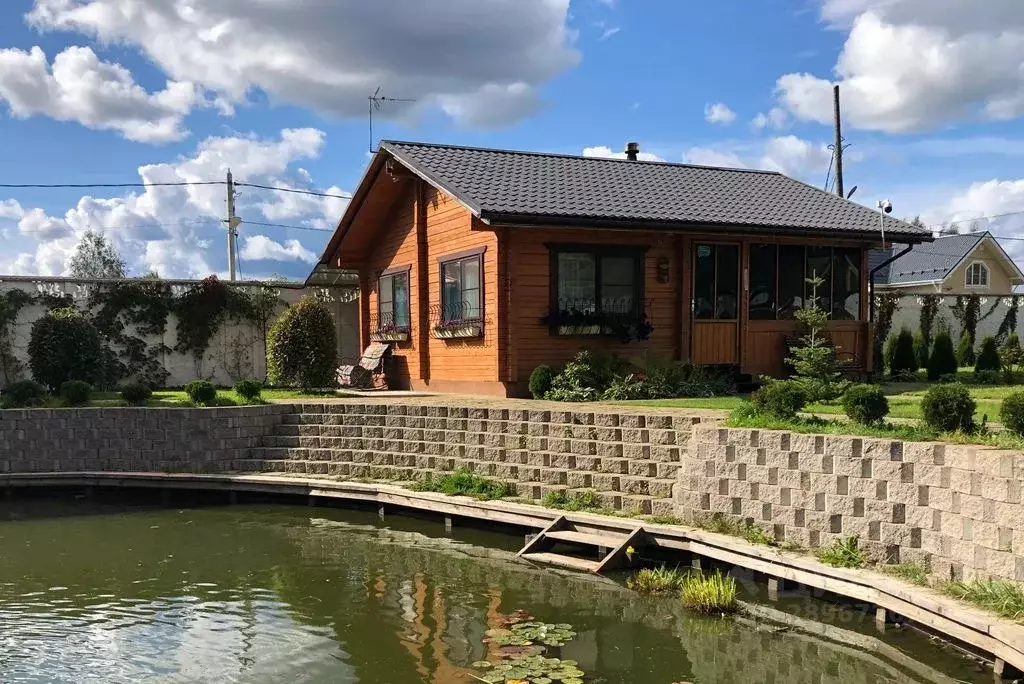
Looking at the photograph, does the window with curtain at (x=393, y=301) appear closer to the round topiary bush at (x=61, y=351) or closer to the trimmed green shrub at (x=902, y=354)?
the round topiary bush at (x=61, y=351)

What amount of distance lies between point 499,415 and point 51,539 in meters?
5.60

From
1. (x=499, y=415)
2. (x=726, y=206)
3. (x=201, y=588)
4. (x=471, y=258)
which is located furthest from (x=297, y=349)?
(x=726, y=206)

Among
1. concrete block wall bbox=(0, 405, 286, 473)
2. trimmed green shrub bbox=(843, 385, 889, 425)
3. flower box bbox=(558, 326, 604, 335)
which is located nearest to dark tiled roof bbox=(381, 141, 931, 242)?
flower box bbox=(558, 326, 604, 335)

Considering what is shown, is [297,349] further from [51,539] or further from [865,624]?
[865,624]

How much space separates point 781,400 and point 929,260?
1012 inches

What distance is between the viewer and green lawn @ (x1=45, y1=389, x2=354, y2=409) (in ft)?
43.2

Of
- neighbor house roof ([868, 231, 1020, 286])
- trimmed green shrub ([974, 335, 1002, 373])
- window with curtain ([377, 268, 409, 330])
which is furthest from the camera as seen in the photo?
neighbor house roof ([868, 231, 1020, 286])

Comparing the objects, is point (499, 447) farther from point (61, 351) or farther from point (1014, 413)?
point (61, 351)

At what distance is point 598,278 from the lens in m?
13.5

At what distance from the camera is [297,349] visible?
1421cm

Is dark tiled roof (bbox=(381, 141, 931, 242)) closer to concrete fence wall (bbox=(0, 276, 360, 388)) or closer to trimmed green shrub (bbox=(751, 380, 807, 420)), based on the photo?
trimmed green shrub (bbox=(751, 380, 807, 420))

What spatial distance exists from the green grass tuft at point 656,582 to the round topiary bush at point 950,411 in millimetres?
2655

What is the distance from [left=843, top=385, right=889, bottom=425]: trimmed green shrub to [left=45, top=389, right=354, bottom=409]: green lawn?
8642 mm

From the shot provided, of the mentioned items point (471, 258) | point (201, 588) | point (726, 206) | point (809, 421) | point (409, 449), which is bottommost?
point (201, 588)
